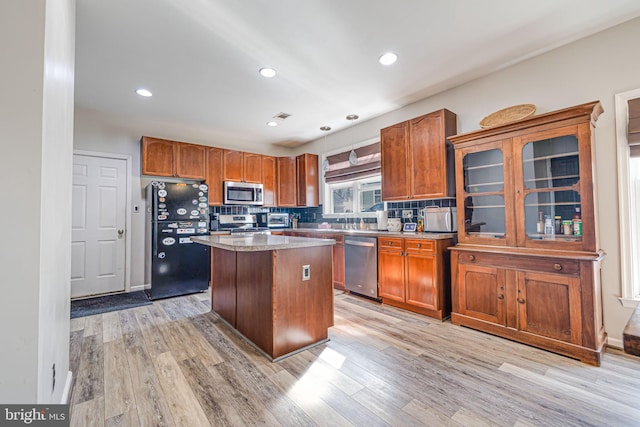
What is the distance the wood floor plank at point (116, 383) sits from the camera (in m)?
1.63

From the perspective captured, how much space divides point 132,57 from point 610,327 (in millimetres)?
5030

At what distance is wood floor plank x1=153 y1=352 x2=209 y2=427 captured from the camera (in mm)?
1534

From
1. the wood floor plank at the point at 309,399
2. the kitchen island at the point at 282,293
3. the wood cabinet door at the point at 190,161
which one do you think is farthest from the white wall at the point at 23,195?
the wood cabinet door at the point at 190,161

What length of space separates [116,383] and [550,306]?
335cm

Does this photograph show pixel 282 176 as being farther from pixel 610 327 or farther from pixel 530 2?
pixel 610 327

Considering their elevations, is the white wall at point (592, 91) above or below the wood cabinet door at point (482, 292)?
above

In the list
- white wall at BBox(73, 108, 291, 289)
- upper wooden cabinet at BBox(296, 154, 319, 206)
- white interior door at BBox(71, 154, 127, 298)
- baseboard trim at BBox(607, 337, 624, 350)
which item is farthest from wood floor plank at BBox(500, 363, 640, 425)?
white interior door at BBox(71, 154, 127, 298)

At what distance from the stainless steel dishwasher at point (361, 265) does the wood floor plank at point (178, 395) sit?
235 cm

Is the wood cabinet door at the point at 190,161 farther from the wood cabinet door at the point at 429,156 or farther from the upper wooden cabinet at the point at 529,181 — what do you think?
the upper wooden cabinet at the point at 529,181

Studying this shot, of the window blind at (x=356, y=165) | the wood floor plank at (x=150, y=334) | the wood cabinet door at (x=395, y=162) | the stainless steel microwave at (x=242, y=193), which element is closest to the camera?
the wood floor plank at (x=150, y=334)

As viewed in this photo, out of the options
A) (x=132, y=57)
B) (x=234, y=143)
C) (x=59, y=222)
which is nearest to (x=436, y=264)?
(x=59, y=222)

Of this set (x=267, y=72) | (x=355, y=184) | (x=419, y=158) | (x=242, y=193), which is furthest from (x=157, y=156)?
(x=419, y=158)

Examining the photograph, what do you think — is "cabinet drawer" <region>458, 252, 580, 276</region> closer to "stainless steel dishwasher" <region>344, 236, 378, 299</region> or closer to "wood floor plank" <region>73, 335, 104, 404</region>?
"stainless steel dishwasher" <region>344, 236, 378, 299</region>

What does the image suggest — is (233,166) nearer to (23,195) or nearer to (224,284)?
(224,284)
